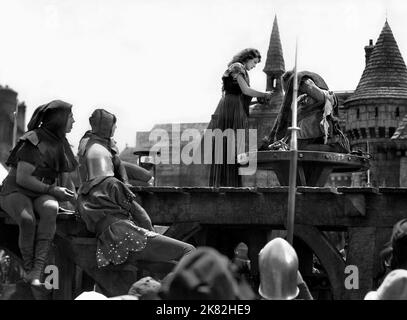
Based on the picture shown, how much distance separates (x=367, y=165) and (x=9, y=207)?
4.74 metres

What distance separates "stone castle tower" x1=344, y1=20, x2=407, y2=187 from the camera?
85875 mm

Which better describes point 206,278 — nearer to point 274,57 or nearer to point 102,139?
point 102,139

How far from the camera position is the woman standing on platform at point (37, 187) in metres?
12.9

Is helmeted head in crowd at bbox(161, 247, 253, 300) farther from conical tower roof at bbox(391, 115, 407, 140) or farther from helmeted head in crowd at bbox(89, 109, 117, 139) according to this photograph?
conical tower roof at bbox(391, 115, 407, 140)

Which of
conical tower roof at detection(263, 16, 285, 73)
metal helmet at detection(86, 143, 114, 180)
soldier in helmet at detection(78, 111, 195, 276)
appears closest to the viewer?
soldier in helmet at detection(78, 111, 195, 276)

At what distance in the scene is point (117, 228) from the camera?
42.4 feet

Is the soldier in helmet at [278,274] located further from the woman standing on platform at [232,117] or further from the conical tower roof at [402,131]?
the conical tower roof at [402,131]

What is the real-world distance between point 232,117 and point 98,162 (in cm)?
327

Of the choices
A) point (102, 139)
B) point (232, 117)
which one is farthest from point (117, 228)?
point (232, 117)

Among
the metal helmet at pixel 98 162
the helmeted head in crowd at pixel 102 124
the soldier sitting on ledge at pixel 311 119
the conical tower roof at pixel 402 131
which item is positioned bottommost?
the metal helmet at pixel 98 162

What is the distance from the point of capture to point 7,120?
267 ft

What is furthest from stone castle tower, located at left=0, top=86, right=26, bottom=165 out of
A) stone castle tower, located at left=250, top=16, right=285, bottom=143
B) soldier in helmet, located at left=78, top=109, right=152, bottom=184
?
soldier in helmet, located at left=78, top=109, right=152, bottom=184

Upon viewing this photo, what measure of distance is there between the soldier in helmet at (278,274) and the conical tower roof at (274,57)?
7500 cm

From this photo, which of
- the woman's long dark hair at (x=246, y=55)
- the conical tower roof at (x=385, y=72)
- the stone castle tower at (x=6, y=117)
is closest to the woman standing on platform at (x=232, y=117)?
the woman's long dark hair at (x=246, y=55)
